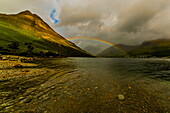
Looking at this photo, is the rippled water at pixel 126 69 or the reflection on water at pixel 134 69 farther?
the reflection on water at pixel 134 69

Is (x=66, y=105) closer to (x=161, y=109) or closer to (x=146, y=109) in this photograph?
(x=146, y=109)

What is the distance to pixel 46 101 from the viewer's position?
7.39 meters

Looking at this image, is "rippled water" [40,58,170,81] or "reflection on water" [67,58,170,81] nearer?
"rippled water" [40,58,170,81]

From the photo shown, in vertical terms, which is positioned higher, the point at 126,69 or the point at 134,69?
the point at 126,69

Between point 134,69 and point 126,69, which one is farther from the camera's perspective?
point 134,69

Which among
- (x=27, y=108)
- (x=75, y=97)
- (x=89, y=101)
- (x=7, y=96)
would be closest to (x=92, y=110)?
(x=89, y=101)

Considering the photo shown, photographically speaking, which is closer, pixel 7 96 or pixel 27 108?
pixel 27 108

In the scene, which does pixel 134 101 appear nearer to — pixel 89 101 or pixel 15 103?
pixel 89 101

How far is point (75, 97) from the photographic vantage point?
27.5 feet

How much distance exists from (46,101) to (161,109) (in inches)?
413

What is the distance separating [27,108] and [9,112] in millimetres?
1092

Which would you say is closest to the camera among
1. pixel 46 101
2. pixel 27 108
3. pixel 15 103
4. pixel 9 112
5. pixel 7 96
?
pixel 9 112

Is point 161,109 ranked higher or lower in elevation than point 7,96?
lower

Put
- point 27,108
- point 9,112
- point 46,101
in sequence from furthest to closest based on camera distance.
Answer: point 46,101
point 27,108
point 9,112
